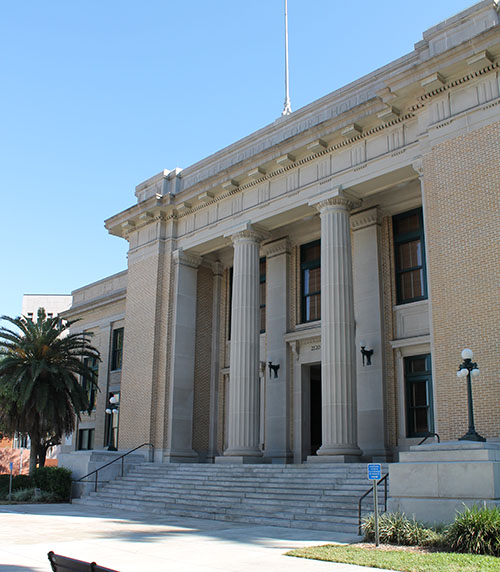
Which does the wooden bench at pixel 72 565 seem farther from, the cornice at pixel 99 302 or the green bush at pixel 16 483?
the cornice at pixel 99 302

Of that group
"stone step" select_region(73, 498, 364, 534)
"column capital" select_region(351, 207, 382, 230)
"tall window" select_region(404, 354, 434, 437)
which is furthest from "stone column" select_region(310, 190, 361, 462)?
"stone step" select_region(73, 498, 364, 534)

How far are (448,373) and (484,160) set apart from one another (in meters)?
5.85

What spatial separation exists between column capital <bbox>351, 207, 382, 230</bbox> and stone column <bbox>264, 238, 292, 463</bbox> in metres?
3.83

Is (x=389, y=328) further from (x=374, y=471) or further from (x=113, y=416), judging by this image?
(x=113, y=416)

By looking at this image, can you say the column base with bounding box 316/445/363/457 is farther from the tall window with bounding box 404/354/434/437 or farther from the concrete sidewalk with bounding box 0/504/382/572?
the concrete sidewalk with bounding box 0/504/382/572

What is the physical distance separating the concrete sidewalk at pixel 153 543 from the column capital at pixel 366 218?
12.1m

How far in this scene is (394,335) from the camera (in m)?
22.5

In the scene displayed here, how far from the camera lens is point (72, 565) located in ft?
19.9

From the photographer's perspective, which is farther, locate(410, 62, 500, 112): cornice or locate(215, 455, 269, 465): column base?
locate(215, 455, 269, 465): column base

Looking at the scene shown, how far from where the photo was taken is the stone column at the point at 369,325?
21922 mm

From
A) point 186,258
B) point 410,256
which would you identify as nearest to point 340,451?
point 410,256

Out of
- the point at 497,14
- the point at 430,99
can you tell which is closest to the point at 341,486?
the point at 430,99

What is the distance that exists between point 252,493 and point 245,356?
6.38 meters

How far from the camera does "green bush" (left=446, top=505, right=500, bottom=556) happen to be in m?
10.9
